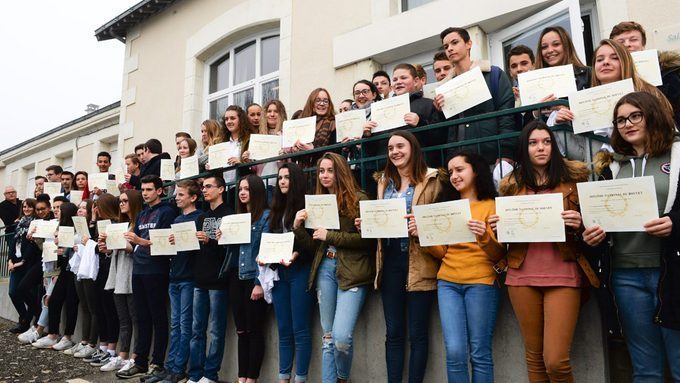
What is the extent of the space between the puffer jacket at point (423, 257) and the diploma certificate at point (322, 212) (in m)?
0.38

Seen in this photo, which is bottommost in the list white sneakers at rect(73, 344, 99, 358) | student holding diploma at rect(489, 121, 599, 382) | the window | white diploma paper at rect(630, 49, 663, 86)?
white sneakers at rect(73, 344, 99, 358)

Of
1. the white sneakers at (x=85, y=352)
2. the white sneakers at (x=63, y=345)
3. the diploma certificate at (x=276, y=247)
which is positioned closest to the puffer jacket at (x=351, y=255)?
the diploma certificate at (x=276, y=247)

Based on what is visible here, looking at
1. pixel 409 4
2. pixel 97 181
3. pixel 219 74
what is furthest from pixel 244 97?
pixel 409 4

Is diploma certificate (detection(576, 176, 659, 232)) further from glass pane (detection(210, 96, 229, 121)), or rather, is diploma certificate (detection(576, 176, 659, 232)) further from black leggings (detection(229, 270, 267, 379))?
glass pane (detection(210, 96, 229, 121))

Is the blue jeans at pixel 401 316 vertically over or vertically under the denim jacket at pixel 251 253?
under

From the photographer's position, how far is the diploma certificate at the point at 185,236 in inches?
173

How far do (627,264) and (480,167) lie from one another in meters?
0.97

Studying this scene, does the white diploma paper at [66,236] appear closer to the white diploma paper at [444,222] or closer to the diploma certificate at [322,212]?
the diploma certificate at [322,212]

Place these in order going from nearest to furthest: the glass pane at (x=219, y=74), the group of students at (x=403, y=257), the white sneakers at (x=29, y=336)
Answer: the group of students at (x=403, y=257) → the white sneakers at (x=29, y=336) → the glass pane at (x=219, y=74)

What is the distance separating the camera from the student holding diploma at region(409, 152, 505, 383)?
2834mm

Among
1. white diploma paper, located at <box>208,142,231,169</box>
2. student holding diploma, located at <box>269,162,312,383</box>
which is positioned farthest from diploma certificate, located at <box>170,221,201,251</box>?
student holding diploma, located at <box>269,162,312,383</box>

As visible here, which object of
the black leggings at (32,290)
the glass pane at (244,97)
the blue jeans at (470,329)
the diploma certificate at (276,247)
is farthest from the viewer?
the glass pane at (244,97)

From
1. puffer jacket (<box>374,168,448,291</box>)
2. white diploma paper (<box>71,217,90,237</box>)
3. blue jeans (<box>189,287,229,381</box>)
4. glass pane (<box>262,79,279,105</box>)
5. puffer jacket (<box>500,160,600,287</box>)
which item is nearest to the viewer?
puffer jacket (<box>500,160,600,287</box>)

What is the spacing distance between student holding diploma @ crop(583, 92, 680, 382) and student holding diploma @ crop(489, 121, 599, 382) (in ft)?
0.56
